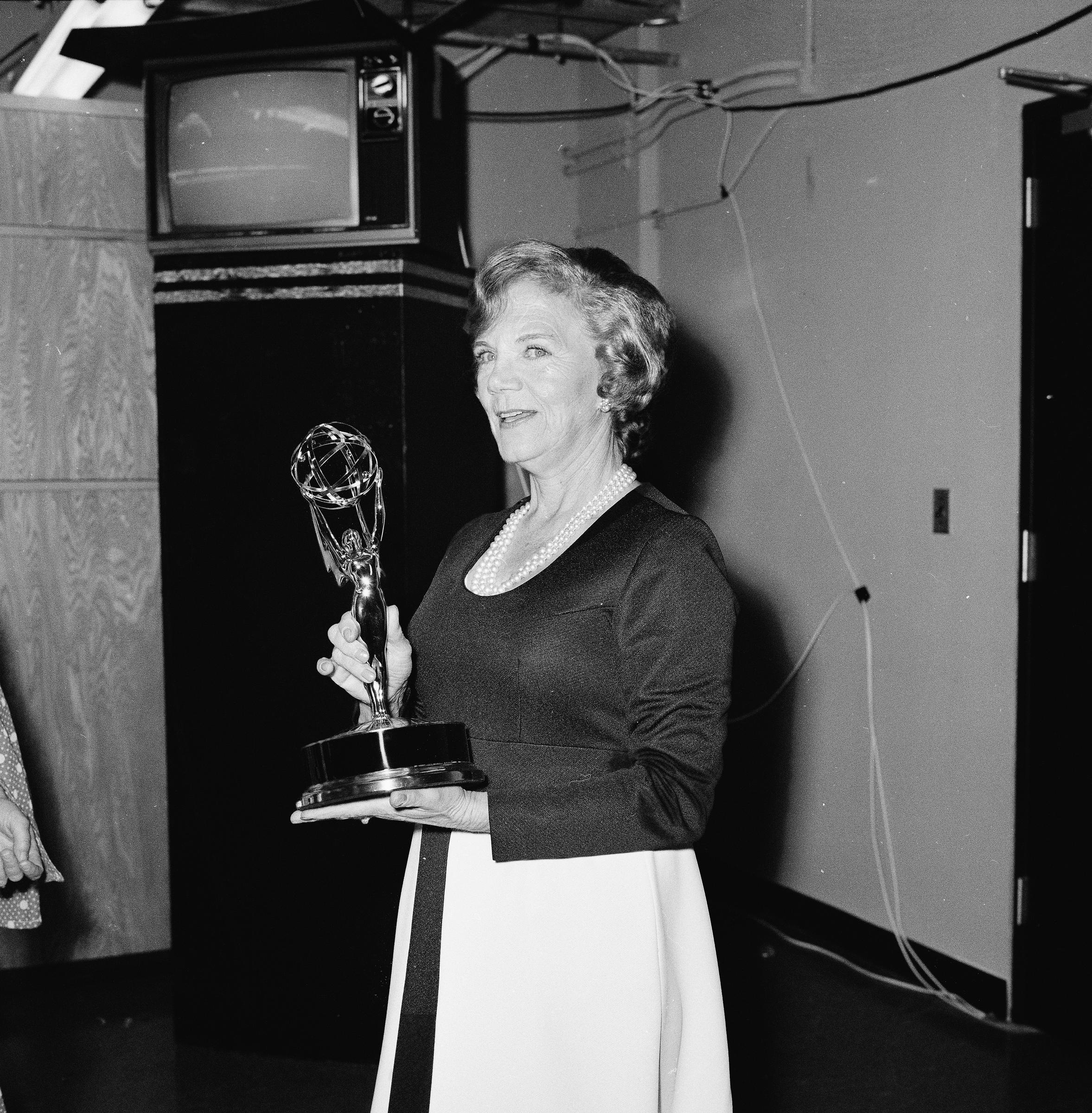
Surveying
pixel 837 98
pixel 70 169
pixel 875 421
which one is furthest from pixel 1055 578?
pixel 70 169

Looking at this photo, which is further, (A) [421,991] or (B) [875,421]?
(B) [875,421]

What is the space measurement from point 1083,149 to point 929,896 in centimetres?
177

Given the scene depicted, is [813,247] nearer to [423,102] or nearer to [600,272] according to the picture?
[423,102]

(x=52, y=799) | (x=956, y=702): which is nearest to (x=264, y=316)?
(x=52, y=799)

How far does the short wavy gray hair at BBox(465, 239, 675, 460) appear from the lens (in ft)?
5.20

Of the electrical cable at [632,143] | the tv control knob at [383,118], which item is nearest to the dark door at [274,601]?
the tv control knob at [383,118]

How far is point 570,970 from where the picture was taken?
145 cm

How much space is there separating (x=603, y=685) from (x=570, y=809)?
0.14m

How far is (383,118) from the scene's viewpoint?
282 cm

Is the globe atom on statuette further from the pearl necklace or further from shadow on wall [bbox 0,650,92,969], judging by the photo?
shadow on wall [bbox 0,650,92,969]

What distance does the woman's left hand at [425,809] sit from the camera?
52.5 inches

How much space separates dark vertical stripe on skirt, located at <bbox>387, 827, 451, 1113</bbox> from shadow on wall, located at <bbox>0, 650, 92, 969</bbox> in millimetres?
2179

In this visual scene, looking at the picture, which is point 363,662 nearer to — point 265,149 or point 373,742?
point 373,742

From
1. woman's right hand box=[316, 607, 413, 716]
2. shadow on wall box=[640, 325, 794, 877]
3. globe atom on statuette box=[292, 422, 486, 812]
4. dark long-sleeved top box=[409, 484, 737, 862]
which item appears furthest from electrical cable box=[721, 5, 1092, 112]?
woman's right hand box=[316, 607, 413, 716]
